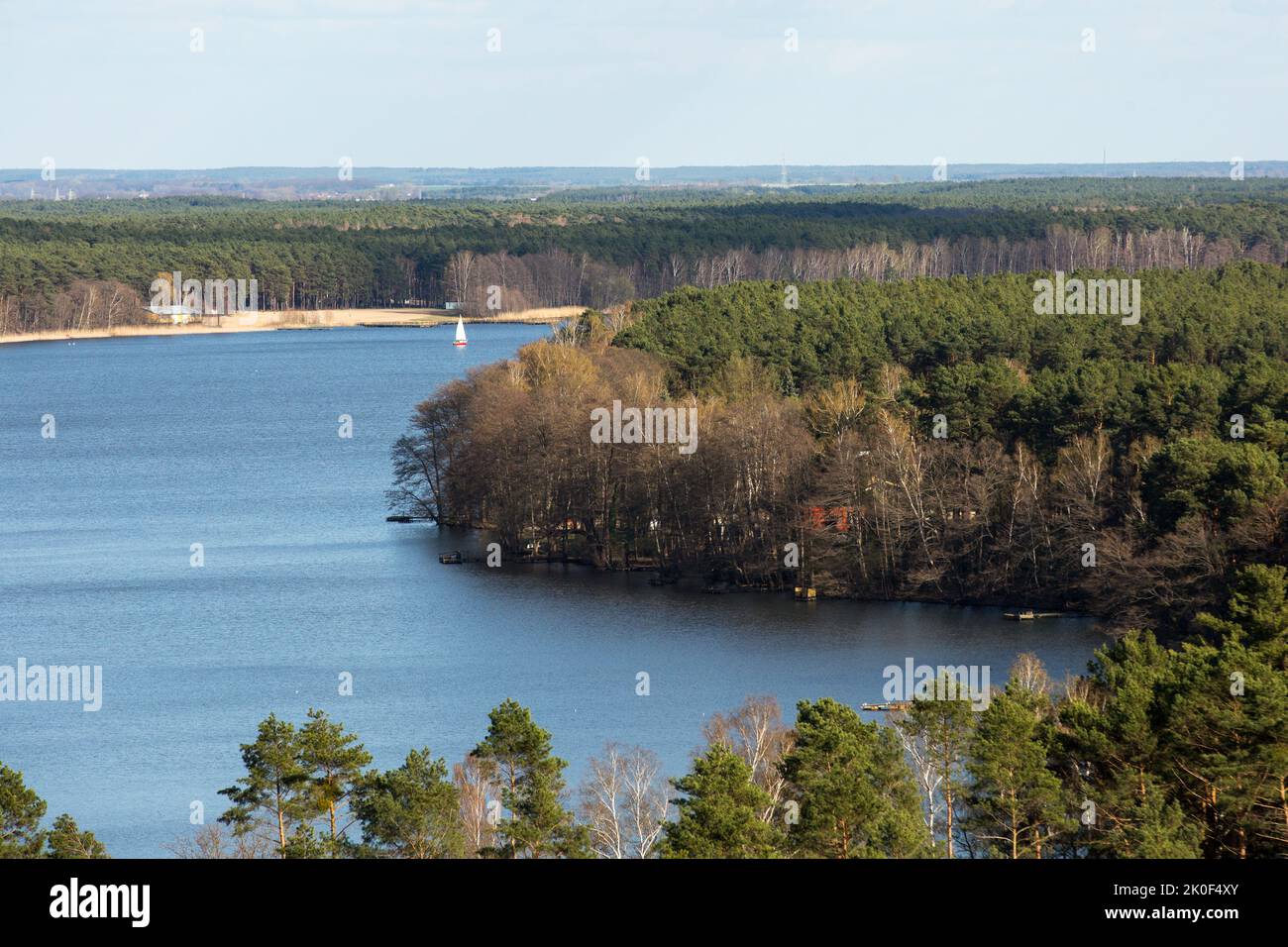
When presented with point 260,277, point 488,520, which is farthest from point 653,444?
point 260,277

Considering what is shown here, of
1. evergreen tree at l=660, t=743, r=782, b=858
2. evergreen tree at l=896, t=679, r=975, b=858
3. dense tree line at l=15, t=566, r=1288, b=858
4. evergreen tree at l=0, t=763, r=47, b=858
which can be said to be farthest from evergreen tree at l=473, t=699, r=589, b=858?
evergreen tree at l=0, t=763, r=47, b=858

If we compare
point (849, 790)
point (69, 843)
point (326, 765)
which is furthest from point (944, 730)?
point (69, 843)

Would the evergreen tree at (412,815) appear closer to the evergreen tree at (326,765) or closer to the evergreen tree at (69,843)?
the evergreen tree at (326,765)

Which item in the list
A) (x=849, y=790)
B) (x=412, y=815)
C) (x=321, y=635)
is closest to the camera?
(x=849, y=790)

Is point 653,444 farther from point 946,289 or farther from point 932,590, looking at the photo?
point 946,289

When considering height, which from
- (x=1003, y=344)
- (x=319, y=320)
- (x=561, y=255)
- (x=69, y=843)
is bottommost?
(x=69, y=843)

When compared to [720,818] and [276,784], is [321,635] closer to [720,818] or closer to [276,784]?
[276,784]

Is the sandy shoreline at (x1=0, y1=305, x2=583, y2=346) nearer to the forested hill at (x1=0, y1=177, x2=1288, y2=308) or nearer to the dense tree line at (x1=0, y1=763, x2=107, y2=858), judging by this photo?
the forested hill at (x1=0, y1=177, x2=1288, y2=308)
